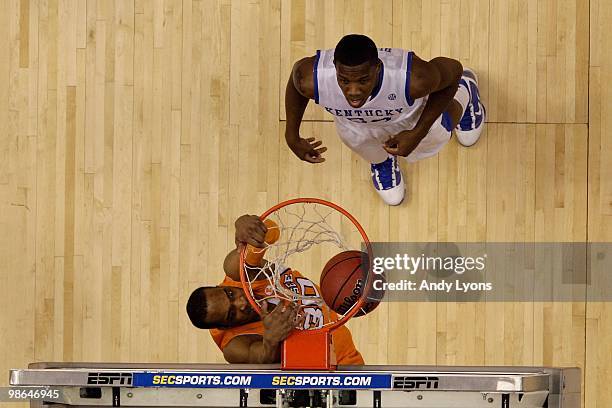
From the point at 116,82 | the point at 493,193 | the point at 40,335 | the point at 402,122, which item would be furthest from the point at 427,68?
the point at 40,335

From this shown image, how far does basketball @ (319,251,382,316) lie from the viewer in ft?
12.8

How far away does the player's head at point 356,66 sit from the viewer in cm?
362

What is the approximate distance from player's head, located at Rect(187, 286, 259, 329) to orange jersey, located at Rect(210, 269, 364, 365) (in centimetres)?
4

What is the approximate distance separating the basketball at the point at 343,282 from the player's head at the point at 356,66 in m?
0.70

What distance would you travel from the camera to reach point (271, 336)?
3525mm

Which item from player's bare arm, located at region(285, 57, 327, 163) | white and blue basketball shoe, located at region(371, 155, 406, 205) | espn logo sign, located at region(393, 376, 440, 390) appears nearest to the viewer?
espn logo sign, located at region(393, 376, 440, 390)

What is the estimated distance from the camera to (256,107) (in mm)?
4867

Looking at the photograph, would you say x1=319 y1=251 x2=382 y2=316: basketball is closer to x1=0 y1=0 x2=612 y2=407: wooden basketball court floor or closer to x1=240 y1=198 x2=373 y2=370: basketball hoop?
x1=240 y1=198 x2=373 y2=370: basketball hoop

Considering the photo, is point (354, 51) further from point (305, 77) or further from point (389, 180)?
point (389, 180)

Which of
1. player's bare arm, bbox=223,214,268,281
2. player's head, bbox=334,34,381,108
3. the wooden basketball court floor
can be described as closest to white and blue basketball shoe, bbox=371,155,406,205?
the wooden basketball court floor

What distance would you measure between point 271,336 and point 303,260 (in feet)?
4.18

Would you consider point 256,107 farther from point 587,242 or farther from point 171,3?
point 587,242

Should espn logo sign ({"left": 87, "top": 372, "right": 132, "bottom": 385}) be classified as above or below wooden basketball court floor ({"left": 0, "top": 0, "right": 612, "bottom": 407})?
below

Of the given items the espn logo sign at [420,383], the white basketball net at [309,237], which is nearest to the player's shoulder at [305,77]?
the white basketball net at [309,237]
